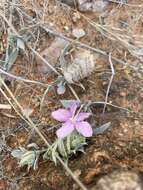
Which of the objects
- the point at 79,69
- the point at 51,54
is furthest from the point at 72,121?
the point at 51,54

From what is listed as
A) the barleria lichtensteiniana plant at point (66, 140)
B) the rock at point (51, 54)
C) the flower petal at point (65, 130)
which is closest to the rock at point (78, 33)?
the rock at point (51, 54)

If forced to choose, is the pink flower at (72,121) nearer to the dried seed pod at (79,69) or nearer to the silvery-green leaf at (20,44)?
the dried seed pod at (79,69)

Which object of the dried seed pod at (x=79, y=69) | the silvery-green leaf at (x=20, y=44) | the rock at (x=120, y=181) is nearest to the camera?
the rock at (x=120, y=181)

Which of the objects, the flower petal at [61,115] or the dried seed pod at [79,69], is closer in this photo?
the flower petal at [61,115]

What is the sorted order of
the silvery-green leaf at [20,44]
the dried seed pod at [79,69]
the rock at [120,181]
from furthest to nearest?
1. the silvery-green leaf at [20,44]
2. the dried seed pod at [79,69]
3. the rock at [120,181]

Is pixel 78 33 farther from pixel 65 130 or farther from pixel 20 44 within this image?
pixel 65 130

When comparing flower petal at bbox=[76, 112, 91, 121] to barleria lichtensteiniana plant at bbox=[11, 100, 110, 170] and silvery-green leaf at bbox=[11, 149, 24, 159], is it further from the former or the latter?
silvery-green leaf at bbox=[11, 149, 24, 159]

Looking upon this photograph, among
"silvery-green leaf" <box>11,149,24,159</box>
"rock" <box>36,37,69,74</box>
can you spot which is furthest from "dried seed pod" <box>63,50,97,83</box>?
"silvery-green leaf" <box>11,149,24,159</box>
